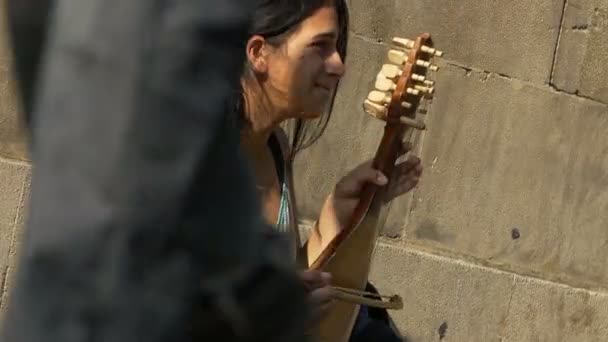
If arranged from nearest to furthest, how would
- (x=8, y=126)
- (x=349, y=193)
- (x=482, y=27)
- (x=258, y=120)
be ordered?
(x=258, y=120) → (x=349, y=193) → (x=8, y=126) → (x=482, y=27)

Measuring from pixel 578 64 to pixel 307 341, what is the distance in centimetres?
371

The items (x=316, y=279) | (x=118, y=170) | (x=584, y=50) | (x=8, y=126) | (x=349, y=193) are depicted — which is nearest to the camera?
(x=118, y=170)

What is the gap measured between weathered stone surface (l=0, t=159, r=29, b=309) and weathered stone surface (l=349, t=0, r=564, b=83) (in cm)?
114

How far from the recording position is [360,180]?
270 cm

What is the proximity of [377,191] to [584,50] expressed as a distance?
6.81 ft

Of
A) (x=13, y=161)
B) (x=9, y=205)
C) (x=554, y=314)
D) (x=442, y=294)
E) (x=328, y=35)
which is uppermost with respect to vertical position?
(x=328, y=35)

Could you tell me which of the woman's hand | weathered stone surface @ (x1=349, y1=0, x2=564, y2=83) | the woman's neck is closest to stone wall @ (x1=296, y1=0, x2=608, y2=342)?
weathered stone surface @ (x1=349, y1=0, x2=564, y2=83)

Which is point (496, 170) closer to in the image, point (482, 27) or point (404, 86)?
point (482, 27)

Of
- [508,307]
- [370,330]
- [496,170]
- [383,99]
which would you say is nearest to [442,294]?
[508,307]

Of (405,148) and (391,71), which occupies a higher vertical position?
(391,71)

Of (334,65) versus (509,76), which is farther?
(509,76)

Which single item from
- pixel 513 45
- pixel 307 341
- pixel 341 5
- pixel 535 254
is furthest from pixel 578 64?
pixel 307 341

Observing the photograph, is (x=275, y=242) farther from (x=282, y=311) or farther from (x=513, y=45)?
(x=513, y=45)

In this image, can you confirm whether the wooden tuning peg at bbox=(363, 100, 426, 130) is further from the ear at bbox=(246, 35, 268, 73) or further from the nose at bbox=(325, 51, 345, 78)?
the ear at bbox=(246, 35, 268, 73)
